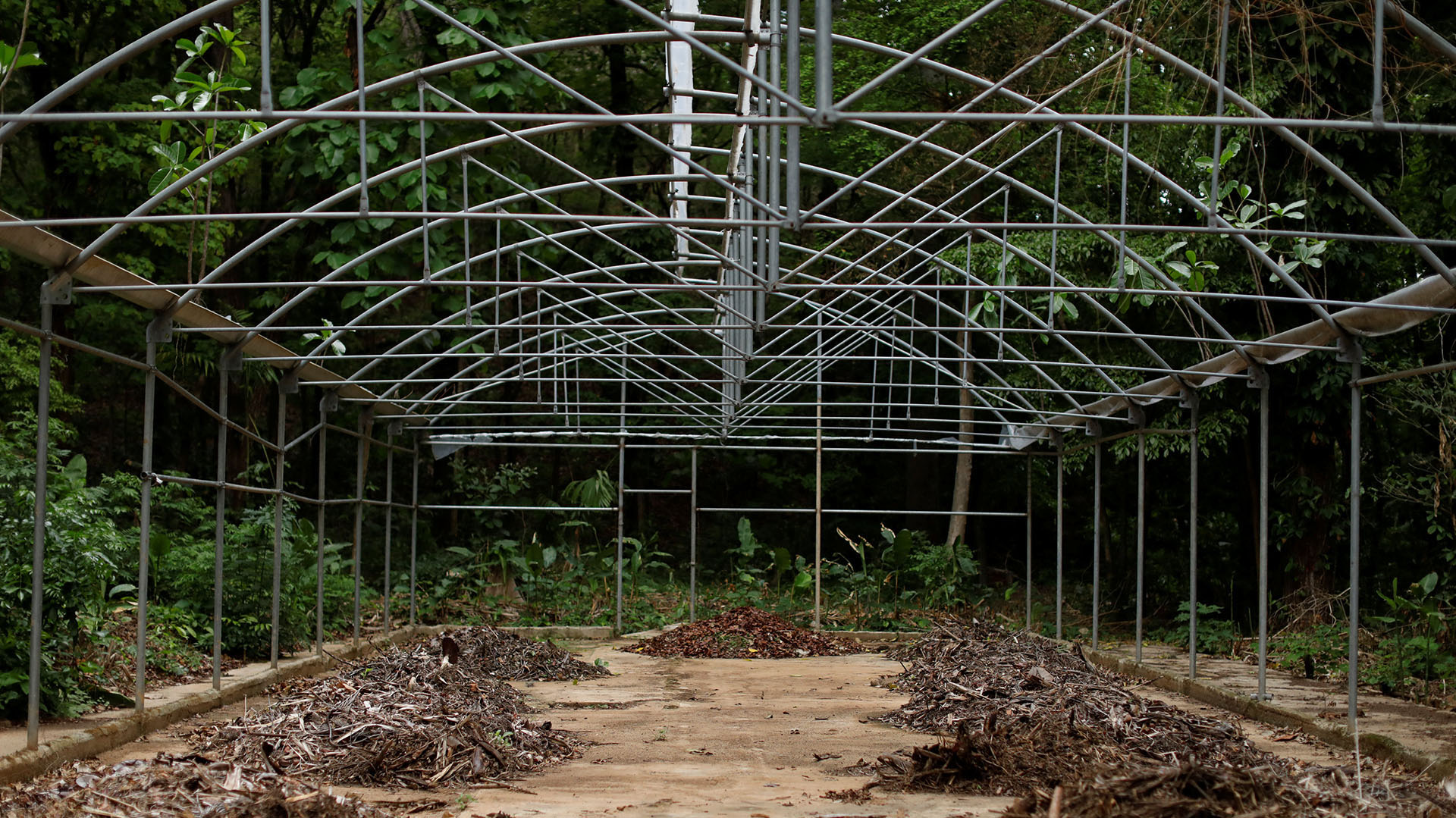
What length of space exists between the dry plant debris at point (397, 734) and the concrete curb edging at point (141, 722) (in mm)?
423

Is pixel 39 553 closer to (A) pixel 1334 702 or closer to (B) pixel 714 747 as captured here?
(B) pixel 714 747

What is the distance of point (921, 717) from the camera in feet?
33.7

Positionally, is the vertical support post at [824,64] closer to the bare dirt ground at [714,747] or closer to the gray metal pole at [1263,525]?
the bare dirt ground at [714,747]

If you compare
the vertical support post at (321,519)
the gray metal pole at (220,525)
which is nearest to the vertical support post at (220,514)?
the gray metal pole at (220,525)

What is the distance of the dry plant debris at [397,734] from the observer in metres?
7.37

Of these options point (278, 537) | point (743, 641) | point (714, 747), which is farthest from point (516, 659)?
point (714, 747)

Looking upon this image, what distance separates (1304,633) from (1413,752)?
7.01 m

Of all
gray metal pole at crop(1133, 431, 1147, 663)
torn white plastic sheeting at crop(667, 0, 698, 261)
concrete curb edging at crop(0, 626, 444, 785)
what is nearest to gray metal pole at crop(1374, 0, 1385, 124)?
torn white plastic sheeting at crop(667, 0, 698, 261)

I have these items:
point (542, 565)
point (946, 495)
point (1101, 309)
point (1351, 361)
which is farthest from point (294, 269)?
point (1351, 361)

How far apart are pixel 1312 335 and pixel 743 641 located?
30.1 ft

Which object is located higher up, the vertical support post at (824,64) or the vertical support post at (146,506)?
the vertical support post at (824,64)

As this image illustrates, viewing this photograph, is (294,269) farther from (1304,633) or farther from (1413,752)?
(1413,752)

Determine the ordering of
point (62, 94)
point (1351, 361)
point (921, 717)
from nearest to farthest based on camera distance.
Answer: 1. point (62, 94)
2. point (1351, 361)
3. point (921, 717)

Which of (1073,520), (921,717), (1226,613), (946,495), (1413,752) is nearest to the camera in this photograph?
(1413,752)
